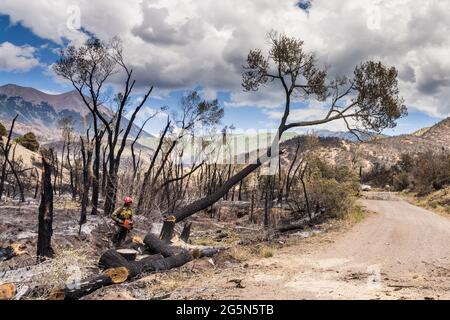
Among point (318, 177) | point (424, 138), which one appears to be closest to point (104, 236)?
point (318, 177)

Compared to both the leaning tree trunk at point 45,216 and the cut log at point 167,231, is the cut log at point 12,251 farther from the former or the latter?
the cut log at point 167,231

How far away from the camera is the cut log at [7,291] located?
364 inches

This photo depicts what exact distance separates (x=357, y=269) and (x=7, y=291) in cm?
866

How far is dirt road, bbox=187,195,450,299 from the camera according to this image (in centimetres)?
951

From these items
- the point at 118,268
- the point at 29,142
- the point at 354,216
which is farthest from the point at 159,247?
the point at 29,142

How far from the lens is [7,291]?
932cm

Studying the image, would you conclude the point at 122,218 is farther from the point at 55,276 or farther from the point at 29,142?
the point at 29,142

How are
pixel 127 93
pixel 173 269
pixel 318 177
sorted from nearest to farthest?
1. pixel 173 269
2. pixel 127 93
3. pixel 318 177

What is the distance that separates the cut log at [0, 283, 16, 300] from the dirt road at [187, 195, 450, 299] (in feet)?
13.5

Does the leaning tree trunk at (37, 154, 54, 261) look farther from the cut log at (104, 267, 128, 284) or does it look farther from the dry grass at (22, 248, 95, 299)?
the cut log at (104, 267, 128, 284)

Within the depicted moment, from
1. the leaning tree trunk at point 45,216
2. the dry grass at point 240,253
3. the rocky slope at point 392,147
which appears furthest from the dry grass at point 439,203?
the rocky slope at point 392,147
